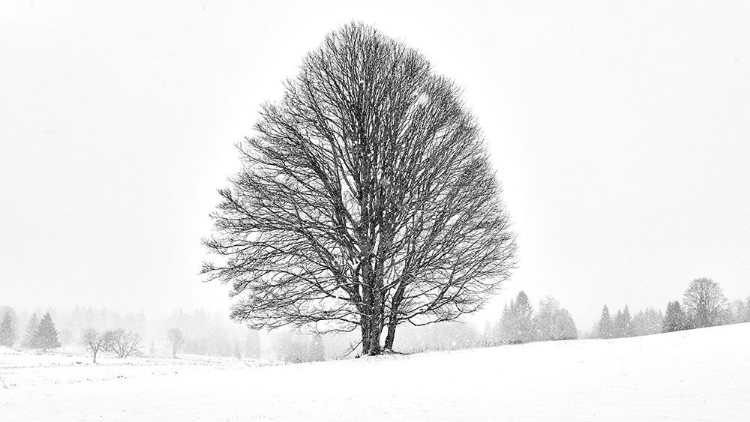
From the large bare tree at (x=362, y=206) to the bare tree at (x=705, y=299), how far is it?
4729 cm

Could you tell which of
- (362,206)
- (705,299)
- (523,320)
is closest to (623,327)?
(523,320)

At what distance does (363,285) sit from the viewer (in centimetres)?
1416

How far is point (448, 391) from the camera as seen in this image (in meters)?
8.72

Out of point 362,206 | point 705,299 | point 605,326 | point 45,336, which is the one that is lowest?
point 605,326

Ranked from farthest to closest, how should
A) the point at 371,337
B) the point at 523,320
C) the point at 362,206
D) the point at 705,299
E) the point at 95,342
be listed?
the point at 95,342 < the point at 523,320 < the point at 705,299 < the point at 362,206 < the point at 371,337

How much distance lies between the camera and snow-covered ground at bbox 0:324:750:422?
7.10m

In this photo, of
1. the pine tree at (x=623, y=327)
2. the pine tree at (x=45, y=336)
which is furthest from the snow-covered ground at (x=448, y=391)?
the pine tree at (x=45, y=336)

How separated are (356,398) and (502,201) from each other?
9619 millimetres

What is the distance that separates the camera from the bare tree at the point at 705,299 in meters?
49.6

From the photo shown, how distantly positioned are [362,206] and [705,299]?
54152 millimetres

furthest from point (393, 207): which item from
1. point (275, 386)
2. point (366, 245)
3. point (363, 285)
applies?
point (275, 386)

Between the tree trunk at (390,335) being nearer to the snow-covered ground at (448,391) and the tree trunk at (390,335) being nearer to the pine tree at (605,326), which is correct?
the snow-covered ground at (448,391)

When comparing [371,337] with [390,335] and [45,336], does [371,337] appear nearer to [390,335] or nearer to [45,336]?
[390,335]

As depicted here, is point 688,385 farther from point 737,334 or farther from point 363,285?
point 363,285
